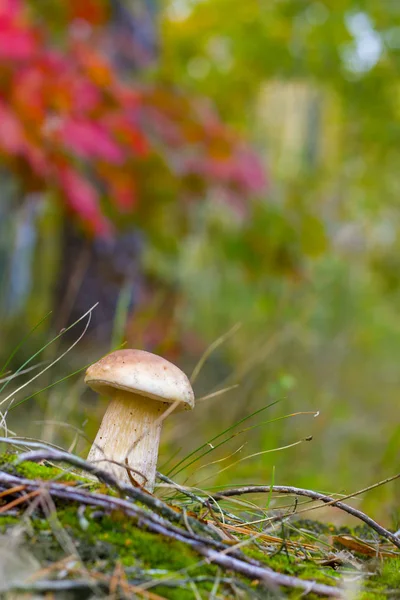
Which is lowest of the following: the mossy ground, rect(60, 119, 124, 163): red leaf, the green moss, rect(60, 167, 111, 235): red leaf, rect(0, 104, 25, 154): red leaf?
the mossy ground

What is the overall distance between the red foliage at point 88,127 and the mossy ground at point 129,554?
2.52 meters

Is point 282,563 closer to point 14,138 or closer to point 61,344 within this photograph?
point 14,138

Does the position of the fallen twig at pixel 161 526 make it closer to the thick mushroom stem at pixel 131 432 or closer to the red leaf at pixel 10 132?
the thick mushroom stem at pixel 131 432

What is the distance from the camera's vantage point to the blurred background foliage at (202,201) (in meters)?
3.24

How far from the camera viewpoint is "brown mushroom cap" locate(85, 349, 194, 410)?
121 centimetres

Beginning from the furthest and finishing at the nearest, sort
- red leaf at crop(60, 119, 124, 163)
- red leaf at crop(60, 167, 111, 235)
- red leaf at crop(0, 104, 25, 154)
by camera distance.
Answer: red leaf at crop(60, 167, 111, 235) → red leaf at crop(60, 119, 124, 163) → red leaf at crop(0, 104, 25, 154)

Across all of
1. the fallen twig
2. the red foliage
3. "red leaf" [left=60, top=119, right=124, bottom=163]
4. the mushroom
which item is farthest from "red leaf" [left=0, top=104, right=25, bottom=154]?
the fallen twig

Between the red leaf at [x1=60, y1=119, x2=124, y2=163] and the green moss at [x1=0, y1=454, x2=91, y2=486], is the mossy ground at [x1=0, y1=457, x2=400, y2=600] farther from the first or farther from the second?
the red leaf at [x1=60, y1=119, x2=124, y2=163]

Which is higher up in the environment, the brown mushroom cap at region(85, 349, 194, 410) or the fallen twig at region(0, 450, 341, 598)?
the brown mushroom cap at region(85, 349, 194, 410)

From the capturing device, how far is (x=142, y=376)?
121 cm

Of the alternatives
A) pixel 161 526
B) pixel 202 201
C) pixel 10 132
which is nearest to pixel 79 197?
pixel 10 132

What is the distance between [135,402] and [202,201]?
4402 mm

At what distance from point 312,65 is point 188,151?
59.7 inches

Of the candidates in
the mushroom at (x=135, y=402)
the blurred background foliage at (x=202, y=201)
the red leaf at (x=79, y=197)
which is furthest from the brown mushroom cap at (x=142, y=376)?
the red leaf at (x=79, y=197)
